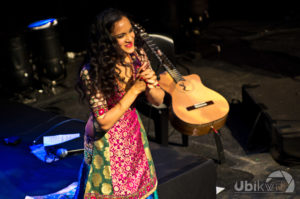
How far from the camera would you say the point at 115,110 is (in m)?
2.20

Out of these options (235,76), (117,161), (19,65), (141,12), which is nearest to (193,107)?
(117,161)

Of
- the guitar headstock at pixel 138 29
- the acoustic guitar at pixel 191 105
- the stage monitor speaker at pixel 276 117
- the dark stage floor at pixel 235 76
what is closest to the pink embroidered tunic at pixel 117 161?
the guitar headstock at pixel 138 29

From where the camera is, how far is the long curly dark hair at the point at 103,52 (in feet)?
7.10

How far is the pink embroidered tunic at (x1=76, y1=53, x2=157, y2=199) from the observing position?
2.36 m

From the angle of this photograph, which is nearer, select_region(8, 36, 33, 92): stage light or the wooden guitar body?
the wooden guitar body

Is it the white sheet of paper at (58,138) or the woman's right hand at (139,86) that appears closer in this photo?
the woman's right hand at (139,86)

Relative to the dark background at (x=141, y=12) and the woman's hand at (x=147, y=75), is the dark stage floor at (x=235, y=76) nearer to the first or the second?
the dark background at (x=141, y=12)

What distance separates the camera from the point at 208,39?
8664mm

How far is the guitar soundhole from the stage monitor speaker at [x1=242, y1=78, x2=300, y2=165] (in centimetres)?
84

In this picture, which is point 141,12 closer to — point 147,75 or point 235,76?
point 235,76

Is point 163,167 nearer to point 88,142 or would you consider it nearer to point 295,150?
point 88,142

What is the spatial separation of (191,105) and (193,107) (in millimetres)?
30

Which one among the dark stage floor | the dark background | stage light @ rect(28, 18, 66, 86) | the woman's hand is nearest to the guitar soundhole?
the dark stage floor

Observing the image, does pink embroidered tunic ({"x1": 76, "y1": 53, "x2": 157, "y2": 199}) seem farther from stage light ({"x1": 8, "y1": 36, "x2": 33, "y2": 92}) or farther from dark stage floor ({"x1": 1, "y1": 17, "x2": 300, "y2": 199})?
stage light ({"x1": 8, "y1": 36, "x2": 33, "y2": 92})
